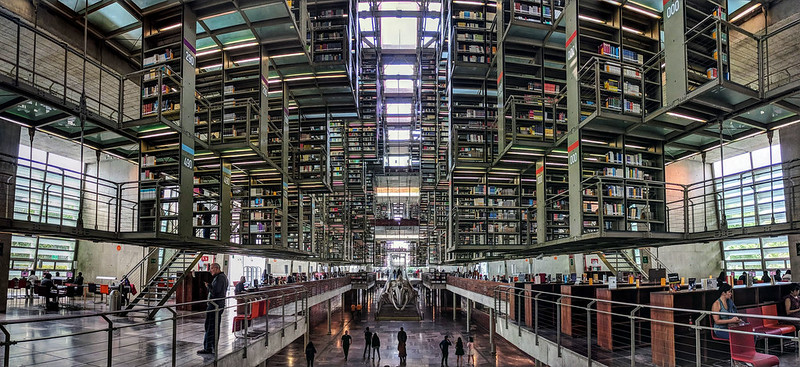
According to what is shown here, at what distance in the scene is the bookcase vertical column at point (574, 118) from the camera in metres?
8.49

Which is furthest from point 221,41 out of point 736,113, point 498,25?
point 736,113

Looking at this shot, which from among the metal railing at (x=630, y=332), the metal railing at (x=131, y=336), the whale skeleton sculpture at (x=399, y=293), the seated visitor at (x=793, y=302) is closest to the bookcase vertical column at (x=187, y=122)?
the metal railing at (x=131, y=336)

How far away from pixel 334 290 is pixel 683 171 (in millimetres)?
14730

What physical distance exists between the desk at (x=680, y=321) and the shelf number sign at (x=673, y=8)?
4.18m

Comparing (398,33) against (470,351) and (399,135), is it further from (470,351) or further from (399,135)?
(470,351)

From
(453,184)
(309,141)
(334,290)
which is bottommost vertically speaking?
(334,290)

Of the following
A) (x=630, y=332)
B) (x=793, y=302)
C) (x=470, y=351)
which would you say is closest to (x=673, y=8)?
(x=793, y=302)

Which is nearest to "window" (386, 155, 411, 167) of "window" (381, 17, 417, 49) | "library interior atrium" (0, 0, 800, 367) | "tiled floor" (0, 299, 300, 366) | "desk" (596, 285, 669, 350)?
"window" (381, 17, 417, 49)

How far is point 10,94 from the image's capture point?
580 cm

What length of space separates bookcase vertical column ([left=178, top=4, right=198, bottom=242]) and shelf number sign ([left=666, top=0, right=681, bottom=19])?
26.2 feet

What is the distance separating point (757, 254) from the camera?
1653cm

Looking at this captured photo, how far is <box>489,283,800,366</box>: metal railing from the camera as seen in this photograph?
4.59m

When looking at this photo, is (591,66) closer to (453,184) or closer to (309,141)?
(453,184)

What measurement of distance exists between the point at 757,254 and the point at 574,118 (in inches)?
496
